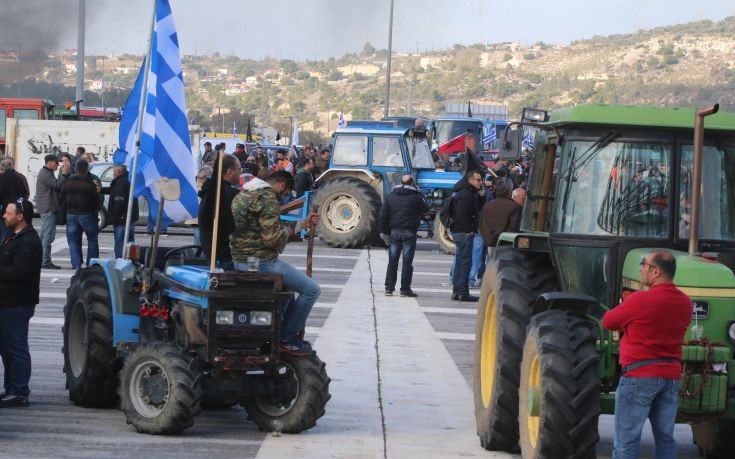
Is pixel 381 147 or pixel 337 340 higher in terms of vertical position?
pixel 381 147

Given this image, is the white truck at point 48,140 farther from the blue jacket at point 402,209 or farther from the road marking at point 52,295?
the road marking at point 52,295

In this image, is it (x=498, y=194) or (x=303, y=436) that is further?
(x=498, y=194)

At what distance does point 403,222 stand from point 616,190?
33.8ft

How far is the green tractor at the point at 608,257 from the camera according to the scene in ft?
26.5

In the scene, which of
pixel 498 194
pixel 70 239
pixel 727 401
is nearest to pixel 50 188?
pixel 70 239

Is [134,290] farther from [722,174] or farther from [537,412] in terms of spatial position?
[722,174]

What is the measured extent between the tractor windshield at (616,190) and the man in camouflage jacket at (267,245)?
2.03 m

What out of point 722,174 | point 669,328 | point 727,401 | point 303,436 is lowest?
point 303,436

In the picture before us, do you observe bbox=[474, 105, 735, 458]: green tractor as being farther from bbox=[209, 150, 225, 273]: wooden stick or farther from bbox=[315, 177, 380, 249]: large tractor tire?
bbox=[315, 177, 380, 249]: large tractor tire

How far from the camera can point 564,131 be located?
30.4ft

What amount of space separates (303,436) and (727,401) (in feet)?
10.6

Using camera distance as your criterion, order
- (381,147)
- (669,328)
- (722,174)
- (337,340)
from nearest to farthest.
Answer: (669,328) → (722,174) → (337,340) → (381,147)

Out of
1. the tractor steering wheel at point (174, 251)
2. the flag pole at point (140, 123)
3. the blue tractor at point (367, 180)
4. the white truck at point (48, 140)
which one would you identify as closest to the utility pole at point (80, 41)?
the white truck at point (48, 140)

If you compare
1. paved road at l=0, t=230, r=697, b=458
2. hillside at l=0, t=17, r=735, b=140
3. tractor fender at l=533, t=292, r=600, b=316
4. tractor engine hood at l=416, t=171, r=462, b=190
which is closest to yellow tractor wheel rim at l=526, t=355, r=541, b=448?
tractor fender at l=533, t=292, r=600, b=316
